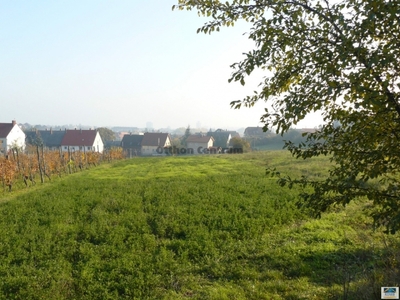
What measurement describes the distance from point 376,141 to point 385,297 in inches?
84.9

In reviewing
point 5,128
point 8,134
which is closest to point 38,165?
point 8,134

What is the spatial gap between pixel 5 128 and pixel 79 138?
1383 cm

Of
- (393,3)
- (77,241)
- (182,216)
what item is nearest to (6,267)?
(77,241)

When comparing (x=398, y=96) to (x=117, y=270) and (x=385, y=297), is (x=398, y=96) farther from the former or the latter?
(x=117, y=270)

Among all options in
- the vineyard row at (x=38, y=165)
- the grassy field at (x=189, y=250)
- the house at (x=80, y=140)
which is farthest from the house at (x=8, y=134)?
the grassy field at (x=189, y=250)

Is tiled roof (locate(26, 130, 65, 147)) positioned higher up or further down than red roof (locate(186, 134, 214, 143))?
higher up

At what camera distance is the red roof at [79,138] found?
62.6 metres

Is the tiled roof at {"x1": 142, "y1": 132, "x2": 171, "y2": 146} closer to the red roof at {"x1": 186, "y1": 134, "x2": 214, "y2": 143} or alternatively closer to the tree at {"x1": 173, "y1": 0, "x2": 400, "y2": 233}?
the red roof at {"x1": 186, "y1": 134, "x2": 214, "y2": 143}

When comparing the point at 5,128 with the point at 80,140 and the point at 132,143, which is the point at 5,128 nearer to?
the point at 80,140

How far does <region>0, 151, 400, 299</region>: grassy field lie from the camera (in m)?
5.91

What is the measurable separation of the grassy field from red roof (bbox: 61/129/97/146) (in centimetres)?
5231

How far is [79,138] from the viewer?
63844mm

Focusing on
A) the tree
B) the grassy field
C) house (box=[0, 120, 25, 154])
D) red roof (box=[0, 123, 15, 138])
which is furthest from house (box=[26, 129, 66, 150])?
Result: the tree

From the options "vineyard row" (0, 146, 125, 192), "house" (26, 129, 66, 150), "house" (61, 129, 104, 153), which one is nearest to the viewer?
"vineyard row" (0, 146, 125, 192)
